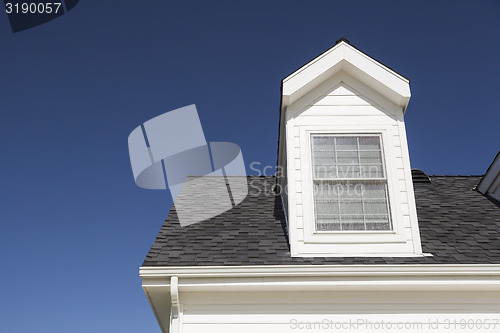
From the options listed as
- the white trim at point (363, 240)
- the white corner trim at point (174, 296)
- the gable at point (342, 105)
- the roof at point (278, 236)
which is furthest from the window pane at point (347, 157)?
the white corner trim at point (174, 296)

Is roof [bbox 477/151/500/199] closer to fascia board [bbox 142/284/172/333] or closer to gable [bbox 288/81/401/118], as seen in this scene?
A: gable [bbox 288/81/401/118]

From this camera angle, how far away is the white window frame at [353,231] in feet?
16.2

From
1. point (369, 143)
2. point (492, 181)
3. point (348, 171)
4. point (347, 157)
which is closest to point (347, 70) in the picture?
point (369, 143)

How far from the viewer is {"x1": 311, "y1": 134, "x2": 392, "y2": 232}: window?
5082mm

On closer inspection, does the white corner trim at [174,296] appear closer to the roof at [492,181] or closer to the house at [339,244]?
the house at [339,244]

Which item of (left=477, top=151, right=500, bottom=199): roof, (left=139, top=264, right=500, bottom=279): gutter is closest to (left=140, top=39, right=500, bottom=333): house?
(left=139, top=264, right=500, bottom=279): gutter

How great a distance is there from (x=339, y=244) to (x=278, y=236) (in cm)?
88

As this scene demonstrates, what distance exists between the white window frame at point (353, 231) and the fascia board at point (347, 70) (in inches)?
19.2

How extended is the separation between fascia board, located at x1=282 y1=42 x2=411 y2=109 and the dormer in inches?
0.5

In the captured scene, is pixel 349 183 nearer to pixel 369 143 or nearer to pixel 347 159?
pixel 347 159

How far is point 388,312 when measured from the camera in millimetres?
4461

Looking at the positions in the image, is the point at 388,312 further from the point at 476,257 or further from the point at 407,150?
the point at 407,150

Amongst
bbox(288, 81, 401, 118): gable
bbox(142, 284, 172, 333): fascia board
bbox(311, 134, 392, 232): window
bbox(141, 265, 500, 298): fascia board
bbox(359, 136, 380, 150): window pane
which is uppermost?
bbox(288, 81, 401, 118): gable

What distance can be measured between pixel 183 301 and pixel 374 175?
288 centimetres
